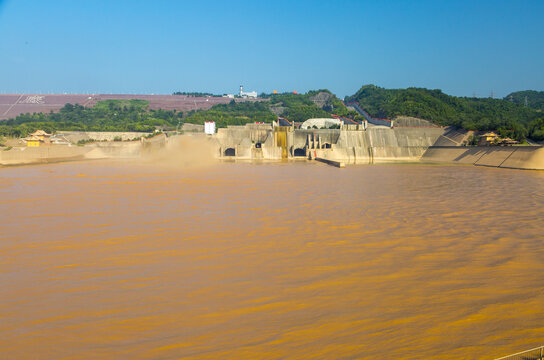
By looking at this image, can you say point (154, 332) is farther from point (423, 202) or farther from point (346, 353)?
point (423, 202)

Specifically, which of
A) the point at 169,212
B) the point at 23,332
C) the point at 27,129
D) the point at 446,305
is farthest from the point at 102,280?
the point at 27,129

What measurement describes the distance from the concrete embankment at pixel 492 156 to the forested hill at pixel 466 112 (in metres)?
4.27

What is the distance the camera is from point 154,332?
5.73 meters

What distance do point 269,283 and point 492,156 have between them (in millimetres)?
45257

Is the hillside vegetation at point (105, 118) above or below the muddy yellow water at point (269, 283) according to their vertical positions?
above

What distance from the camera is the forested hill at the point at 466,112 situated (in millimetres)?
50250

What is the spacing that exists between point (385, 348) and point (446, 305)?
72.9 inches

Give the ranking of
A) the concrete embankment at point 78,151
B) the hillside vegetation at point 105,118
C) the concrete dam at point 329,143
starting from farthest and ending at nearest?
the hillside vegetation at point 105,118, the concrete dam at point 329,143, the concrete embankment at point 78,151

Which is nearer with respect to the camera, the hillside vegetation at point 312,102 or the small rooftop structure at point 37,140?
the small rooftop structure at point 37,140

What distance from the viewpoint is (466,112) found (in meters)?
88.4

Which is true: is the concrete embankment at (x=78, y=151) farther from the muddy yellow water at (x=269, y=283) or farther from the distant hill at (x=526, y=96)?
the distant hill at (x=526, y=96)

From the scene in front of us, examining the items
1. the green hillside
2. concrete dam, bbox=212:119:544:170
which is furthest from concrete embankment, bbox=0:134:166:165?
the green hillside

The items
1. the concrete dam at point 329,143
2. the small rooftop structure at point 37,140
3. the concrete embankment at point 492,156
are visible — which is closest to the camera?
the concrete embankment at point 492,156

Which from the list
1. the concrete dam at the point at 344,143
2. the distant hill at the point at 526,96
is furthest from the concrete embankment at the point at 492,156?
the distant hill at the point at 526,96
